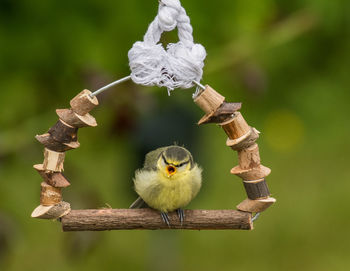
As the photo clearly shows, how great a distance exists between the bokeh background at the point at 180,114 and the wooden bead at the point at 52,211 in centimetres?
20

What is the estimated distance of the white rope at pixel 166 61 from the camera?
1.14 metres

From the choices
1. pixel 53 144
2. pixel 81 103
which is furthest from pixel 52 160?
pixel 81 103

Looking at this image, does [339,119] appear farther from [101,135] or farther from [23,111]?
[23,111]

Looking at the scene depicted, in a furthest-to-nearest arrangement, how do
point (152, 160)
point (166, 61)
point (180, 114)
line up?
point (180, 114), point (152, 160), point (166, 61)

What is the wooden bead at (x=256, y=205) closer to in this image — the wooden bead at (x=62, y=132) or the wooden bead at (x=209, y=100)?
the wooden bead at (x=209, y=100)

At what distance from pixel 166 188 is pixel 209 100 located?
28 centimetres

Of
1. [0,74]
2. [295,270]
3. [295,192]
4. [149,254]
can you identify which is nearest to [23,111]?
[0,74]

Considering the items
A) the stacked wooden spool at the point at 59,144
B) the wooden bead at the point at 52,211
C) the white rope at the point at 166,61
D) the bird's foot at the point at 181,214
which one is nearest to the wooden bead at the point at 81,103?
the stacked wooden spool at the point at 59,144

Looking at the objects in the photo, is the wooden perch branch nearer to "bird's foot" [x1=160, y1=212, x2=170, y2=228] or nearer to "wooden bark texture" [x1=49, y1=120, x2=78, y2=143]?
"bird's foot" [x1=160, y1=212, x2=170, y2=228]

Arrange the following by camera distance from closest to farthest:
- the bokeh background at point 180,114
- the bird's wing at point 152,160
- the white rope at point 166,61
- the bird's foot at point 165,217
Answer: the white rope at point 166,61
the bird's foot at point 165,217
the bird's wing at point 152,160
the bokeh background at point 180,114

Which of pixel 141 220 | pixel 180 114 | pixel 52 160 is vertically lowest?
pixel 141 220

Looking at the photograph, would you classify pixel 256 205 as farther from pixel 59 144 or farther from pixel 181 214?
pixel 59 144

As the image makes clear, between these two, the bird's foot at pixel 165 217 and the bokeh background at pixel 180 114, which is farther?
the bokeh background at pixel 180 114

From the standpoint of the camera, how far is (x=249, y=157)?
4.00 ft
